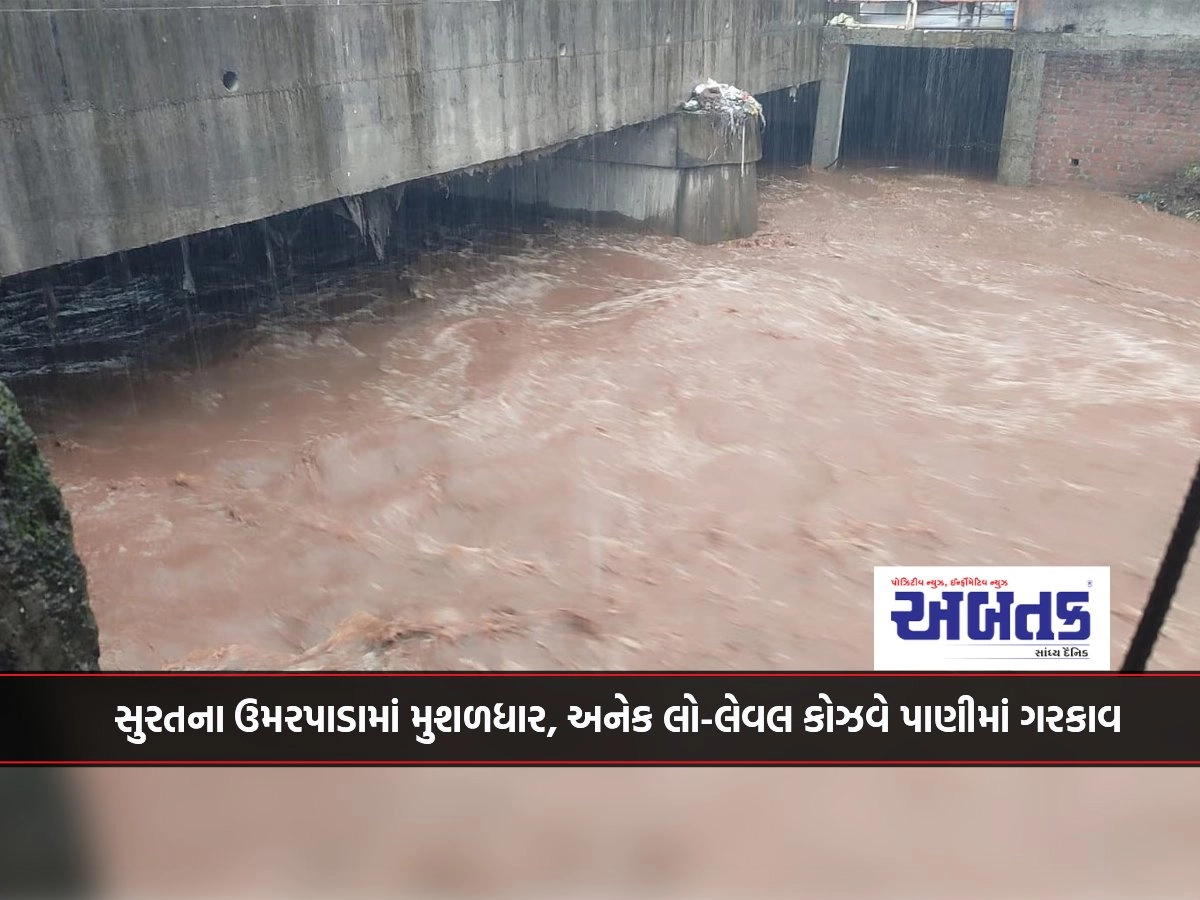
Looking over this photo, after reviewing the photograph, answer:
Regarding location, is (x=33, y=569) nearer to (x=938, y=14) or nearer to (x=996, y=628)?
(x=996, y=628)

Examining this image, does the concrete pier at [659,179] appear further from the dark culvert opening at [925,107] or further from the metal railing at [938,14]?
the dark culvert opening at [925,107]

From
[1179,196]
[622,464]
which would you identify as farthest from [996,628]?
[1179,196]

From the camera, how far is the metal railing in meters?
18.3

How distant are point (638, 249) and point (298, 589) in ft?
29.8

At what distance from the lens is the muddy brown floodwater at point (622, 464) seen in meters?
5.27

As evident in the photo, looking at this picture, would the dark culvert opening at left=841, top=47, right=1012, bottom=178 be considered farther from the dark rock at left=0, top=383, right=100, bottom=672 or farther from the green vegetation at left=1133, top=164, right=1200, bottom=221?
the dark rock at left=0, top=383, right=100, bottom=672

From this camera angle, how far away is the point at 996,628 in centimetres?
363
